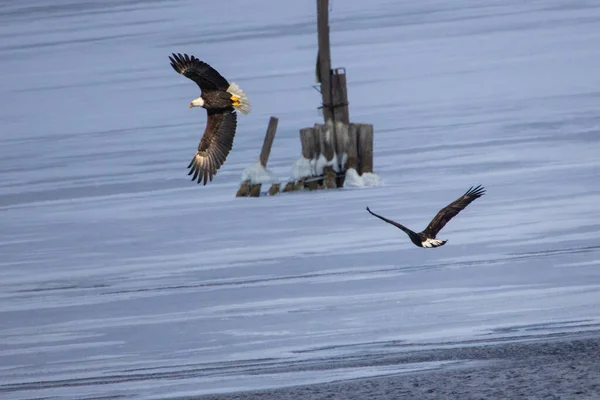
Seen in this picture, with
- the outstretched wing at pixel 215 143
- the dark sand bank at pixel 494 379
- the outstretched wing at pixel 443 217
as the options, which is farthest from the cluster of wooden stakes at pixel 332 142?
the dark sand bank at pixel 494 379

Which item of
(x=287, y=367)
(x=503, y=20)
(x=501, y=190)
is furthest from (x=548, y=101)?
(x=503, y=20)

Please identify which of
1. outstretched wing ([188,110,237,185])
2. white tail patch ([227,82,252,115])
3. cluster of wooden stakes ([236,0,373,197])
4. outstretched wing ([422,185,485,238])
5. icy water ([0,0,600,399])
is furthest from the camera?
cluster of wooden stakes ([236,0,373,197])

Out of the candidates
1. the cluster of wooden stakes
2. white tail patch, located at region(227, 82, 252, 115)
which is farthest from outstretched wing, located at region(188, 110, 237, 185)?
the cluster of wooden stakes

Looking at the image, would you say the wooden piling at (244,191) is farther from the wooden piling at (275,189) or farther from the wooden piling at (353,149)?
the wooden piling at (353,149)

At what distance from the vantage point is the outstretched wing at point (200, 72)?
9969 millimetres

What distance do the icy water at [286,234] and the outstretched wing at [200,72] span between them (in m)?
1.54

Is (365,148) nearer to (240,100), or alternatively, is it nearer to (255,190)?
(255,190)

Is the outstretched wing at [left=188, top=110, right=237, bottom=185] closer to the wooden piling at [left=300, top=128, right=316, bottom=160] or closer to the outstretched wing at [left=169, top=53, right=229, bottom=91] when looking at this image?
the outstretched wing at [left=169, top=53, right=229, bottom=91]

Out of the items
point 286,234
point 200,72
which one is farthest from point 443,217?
point 286,234

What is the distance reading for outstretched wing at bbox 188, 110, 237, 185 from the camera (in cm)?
1035

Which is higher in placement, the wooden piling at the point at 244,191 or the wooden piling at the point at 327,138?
the wooden piling at the point at 327,138

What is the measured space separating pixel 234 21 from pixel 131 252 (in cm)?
3799

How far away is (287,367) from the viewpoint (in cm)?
823

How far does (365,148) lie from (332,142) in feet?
1.33
